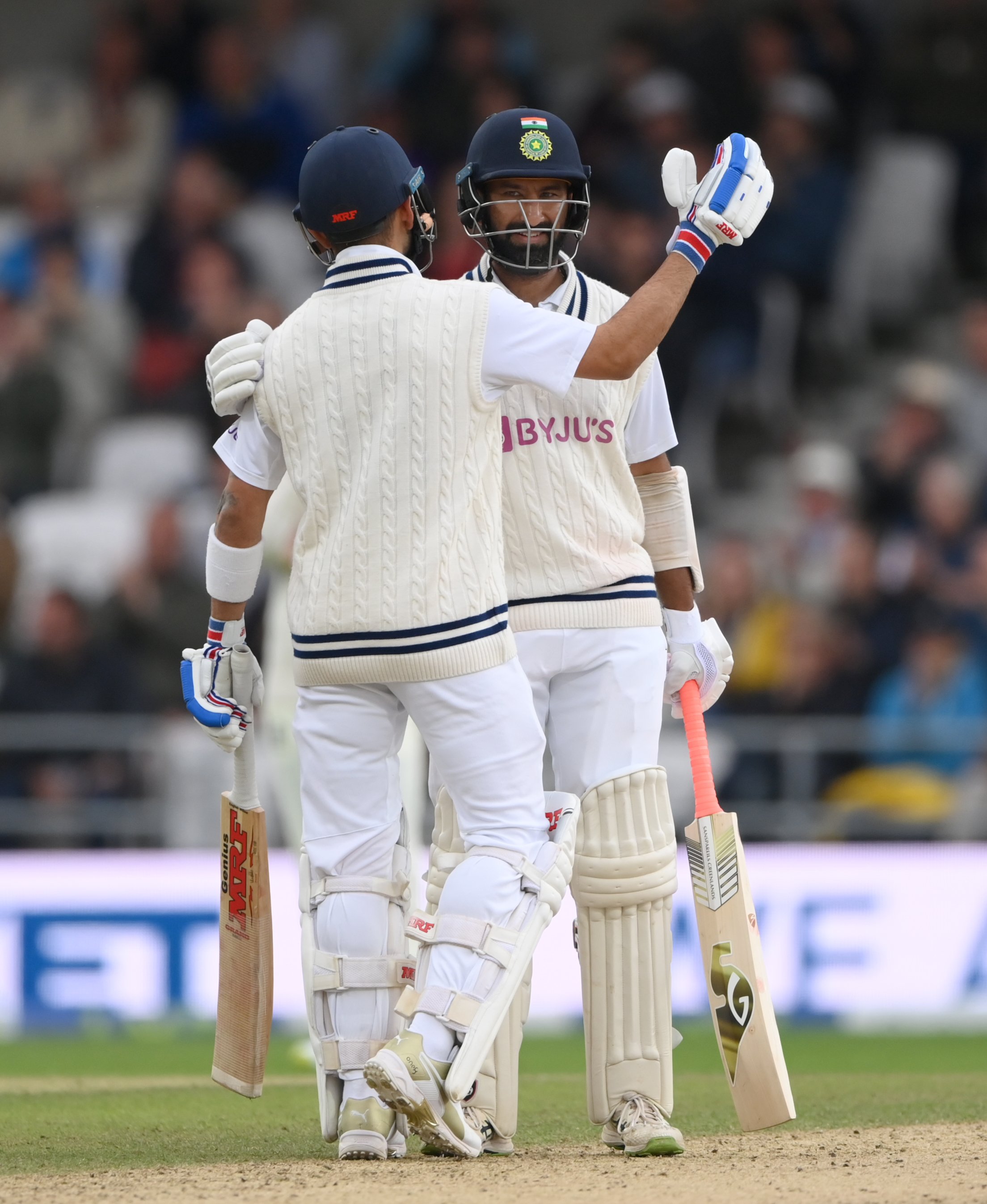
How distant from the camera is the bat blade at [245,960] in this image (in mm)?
4711

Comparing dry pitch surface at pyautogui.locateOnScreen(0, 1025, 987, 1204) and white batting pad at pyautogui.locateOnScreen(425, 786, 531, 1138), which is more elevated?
white batting pad at pyautogui.locateOnScreen(425, 786, 531, 1138)

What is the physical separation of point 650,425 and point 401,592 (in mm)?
863

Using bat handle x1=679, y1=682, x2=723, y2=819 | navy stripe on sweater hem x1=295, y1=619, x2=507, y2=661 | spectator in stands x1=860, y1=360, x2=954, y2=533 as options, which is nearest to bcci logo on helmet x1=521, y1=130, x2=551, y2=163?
navy stripe on sweater hem x1=295, y1=619, x2=507, y2=661

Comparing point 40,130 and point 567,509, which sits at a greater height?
point 40,130

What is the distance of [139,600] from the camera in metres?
10.2

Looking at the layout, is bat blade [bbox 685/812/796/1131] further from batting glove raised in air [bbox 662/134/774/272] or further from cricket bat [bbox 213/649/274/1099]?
batting glove raised in air [bbox 662/134/774/272]

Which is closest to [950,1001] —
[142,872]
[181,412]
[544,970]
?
[544,970]

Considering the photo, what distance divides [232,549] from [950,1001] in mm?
4933

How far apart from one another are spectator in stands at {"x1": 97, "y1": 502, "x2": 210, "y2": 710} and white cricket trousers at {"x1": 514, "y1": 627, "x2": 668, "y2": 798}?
5.67 metres

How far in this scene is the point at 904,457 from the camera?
34.8 feet

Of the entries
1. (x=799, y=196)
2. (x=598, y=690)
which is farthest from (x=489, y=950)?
(x=799, y=196)

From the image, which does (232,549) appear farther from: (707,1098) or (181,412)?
(181,412)

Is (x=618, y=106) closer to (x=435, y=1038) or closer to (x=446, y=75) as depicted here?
(x=446, y=75)

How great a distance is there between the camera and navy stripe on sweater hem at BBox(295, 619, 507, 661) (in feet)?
13.6
